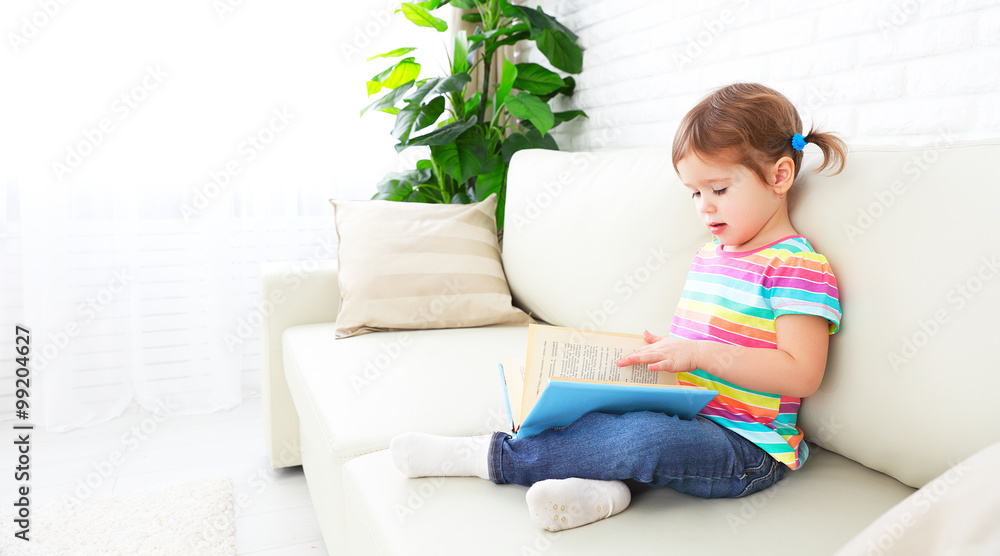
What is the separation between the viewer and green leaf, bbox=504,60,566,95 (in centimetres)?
217

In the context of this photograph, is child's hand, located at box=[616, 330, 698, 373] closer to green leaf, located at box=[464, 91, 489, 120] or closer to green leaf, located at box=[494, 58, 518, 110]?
green leaf, located at box=[494, 58, 518, 110]

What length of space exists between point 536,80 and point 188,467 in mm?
1616

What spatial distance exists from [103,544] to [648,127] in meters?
1.75

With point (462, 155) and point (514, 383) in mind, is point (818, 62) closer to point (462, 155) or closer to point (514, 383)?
point (514, 383)

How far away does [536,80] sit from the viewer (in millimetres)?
2188

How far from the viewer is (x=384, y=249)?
1.73 metres

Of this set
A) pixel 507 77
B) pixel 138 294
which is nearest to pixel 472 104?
pixel 507 77

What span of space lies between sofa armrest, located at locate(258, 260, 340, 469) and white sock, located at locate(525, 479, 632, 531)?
118 centimetres

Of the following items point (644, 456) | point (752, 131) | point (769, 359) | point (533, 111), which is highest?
point (533, 111)

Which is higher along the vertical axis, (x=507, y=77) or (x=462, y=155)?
(x=507, y=77)

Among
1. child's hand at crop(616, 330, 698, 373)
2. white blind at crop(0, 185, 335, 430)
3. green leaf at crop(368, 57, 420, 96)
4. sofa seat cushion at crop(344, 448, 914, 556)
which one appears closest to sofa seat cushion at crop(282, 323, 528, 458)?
sofa seat cushion at crop(344, 448, 914, 556)

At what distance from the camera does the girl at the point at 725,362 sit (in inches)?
33.1

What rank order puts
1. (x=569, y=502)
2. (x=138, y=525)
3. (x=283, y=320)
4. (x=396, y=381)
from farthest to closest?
(x=283, y=320)
(x=138, y=525)
(x=396, y=381)
(x=569, y=502)

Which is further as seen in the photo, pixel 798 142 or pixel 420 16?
pixel 420 16
